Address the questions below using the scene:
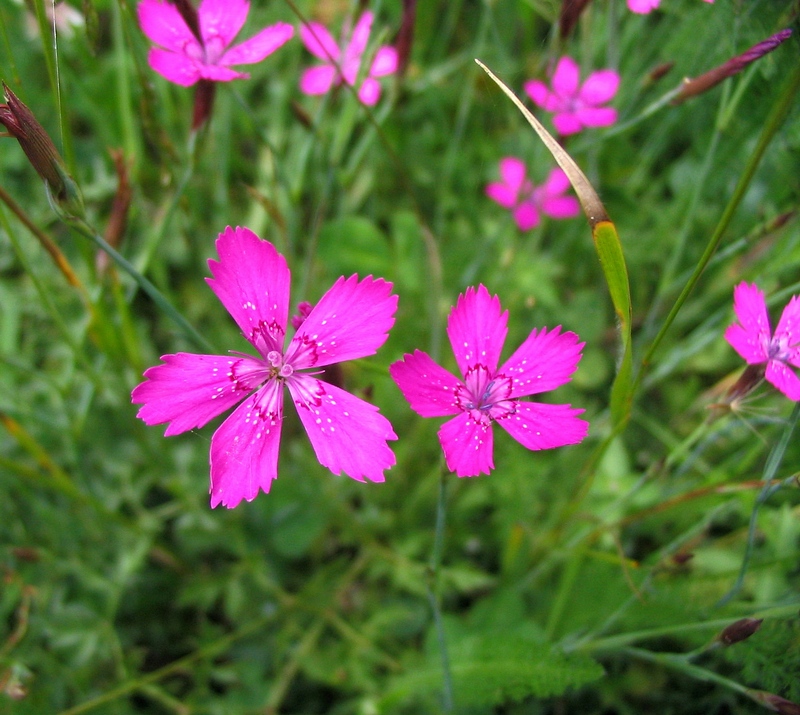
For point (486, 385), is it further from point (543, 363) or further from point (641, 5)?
point (641, 5)

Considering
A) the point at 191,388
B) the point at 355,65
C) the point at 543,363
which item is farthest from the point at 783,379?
the point at 355,65

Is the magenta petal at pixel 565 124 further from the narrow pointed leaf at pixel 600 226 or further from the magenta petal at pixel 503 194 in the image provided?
the narrow pointed leaf at pixel 600 226

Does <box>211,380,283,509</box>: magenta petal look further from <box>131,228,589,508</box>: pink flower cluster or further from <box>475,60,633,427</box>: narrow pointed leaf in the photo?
<box>475,60,633,427</box>: narrow pointed leaf

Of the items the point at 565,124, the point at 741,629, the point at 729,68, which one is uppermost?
the point at 565,124

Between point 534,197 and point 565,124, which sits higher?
point 534,197

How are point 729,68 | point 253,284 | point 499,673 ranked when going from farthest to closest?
point 499,673 < point 729,68 < point 253,284

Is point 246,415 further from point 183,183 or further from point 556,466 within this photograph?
point 556,466

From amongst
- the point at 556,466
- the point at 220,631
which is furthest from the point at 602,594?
the point at 220,631
